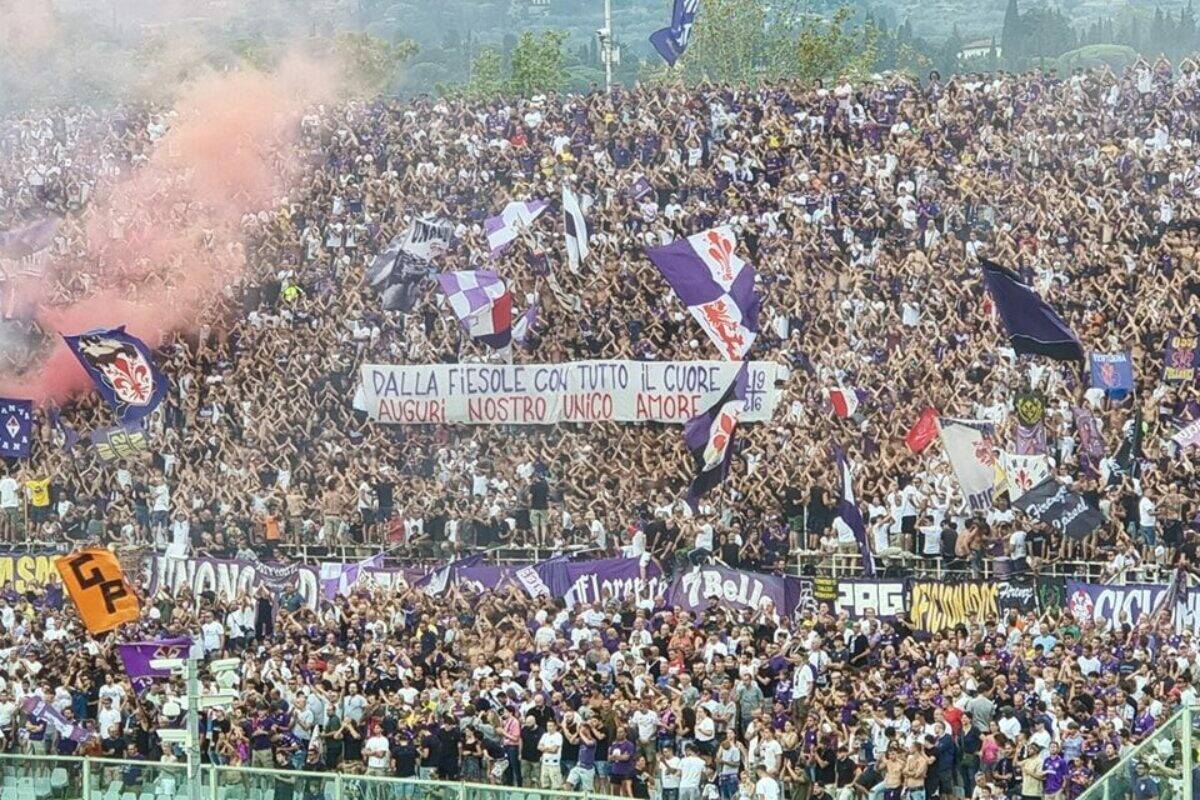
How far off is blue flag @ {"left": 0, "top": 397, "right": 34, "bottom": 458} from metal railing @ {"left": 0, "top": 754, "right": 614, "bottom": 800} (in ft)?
47.7

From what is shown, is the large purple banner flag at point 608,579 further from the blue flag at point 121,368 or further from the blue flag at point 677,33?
the blue flag at point 677,33

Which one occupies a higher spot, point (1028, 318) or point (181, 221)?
point (181, 221)

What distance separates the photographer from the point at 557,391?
120 feet

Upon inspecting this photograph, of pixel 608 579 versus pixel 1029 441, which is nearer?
pixel 1029 441

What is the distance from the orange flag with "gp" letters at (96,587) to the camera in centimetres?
2570

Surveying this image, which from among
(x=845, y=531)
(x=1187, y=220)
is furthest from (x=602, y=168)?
(x=845, y=531)

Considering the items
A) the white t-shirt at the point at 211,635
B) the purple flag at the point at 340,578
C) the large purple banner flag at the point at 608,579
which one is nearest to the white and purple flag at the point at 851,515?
the large purple banner flag at the point at 608,579

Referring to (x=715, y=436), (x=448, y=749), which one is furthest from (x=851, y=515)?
(x=448, y=749)

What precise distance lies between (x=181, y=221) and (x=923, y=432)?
17.5 metres

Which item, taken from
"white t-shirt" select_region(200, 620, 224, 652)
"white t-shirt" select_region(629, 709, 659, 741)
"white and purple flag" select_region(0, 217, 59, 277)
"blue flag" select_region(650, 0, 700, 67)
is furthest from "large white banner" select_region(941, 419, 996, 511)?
"white and purple flag" select_region(0, 217, 59, 277)

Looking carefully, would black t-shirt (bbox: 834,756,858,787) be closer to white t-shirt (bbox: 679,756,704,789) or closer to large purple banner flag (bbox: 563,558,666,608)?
Answer: white t-shirt (bbox: 679,756,704,789)

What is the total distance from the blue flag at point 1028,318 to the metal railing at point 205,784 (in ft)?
37.6

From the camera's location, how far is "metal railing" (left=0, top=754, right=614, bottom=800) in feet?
71.4

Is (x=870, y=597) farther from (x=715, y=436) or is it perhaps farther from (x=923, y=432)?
(x=923, y=432)
